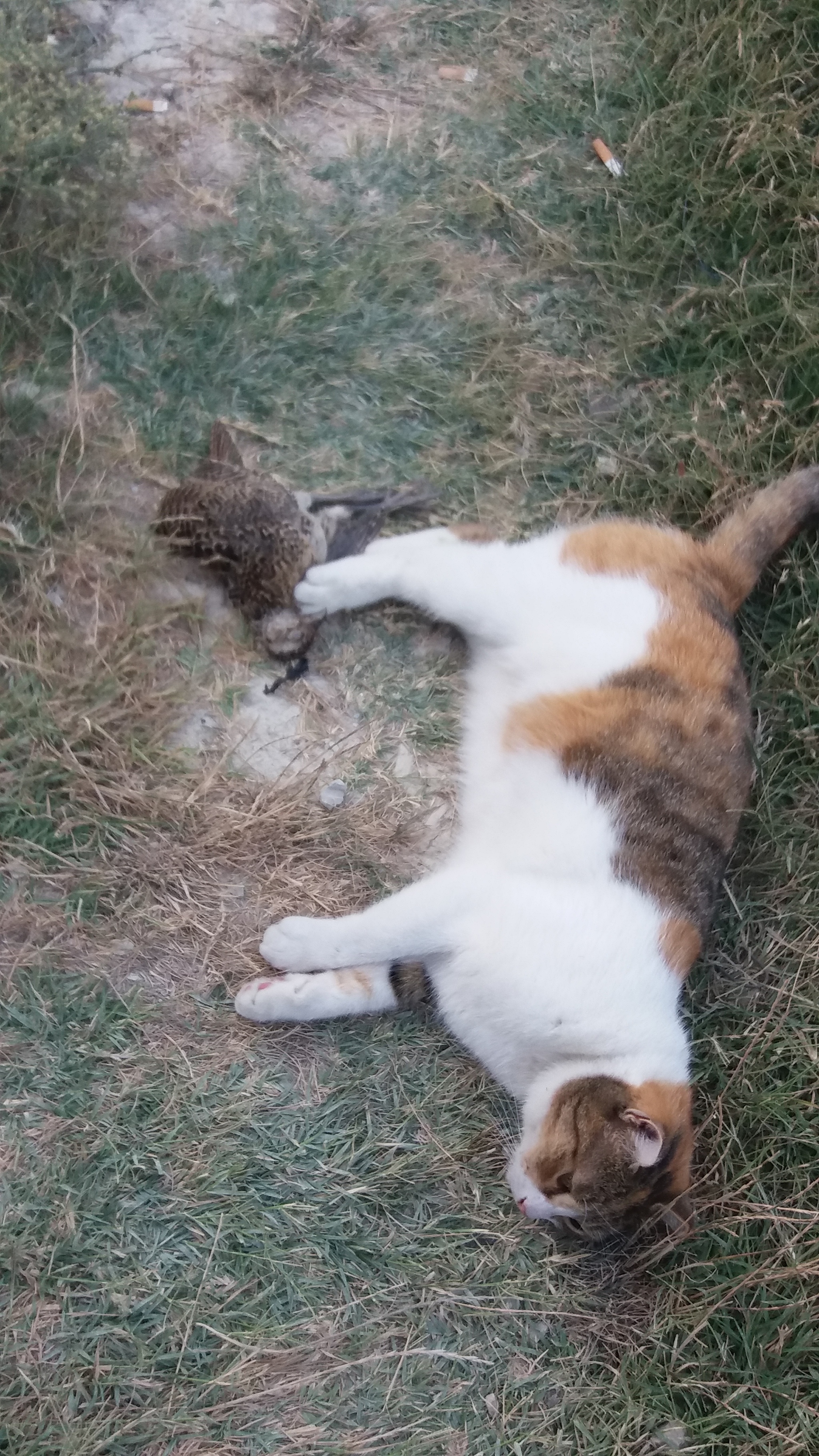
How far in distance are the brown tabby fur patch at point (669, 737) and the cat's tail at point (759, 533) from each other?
140 millimetres

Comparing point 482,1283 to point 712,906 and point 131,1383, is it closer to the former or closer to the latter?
point 131,1383

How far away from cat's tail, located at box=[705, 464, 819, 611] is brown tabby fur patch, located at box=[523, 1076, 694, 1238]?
1503mm

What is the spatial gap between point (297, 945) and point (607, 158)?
→ 3056 mm

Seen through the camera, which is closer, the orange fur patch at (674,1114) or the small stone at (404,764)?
the orange fur patch at (674,1114)

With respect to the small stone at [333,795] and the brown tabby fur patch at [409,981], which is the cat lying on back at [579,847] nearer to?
the brown tabby fur patch at [409,981]

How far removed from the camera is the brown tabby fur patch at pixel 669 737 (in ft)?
8.59

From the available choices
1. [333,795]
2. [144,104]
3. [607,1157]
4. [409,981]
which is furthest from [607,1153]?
[144,104]

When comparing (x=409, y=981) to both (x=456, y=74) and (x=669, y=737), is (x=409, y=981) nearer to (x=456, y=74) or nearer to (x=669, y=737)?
(x=669, y=737)

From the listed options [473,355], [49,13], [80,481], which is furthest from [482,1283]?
[49,13]

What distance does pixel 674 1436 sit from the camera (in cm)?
259

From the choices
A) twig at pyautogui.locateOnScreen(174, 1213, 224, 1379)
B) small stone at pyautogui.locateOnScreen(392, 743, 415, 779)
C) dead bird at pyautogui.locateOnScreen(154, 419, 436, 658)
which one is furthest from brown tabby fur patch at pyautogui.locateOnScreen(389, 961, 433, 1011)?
dead bird at pyautogui.locateOnScreen(154, 419, 436, 658)

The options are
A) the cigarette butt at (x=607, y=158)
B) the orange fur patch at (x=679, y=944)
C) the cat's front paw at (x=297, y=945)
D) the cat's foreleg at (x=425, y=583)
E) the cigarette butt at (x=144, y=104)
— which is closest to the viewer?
the orange fur patch at (x=679, y=944)

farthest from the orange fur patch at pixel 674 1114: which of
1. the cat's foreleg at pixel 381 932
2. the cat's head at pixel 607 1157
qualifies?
the cat's foreleg at pixel 381 932

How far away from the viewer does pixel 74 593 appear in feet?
9.93
